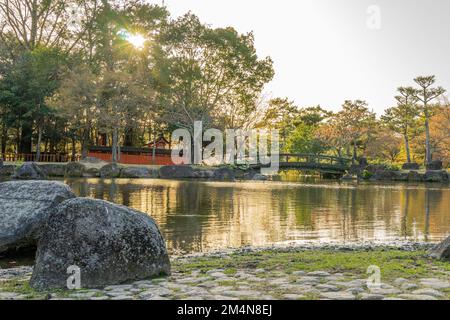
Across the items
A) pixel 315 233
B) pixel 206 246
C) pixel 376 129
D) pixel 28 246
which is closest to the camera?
pixel 28 246

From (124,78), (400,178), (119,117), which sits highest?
(124,78)

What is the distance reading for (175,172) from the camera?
1453 inches

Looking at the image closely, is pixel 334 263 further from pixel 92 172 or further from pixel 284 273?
pixel 92 172

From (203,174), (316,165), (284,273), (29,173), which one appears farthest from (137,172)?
(284,273)

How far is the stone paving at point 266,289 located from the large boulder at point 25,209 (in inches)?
142

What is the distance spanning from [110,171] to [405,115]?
34.8 m

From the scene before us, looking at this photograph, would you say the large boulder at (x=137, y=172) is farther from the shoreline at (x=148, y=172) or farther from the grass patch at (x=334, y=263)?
the grass patch at (x=334, y=263)

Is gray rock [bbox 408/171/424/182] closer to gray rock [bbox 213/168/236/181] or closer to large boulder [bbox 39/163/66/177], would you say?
gray rock [bbox 213/168/236/181]

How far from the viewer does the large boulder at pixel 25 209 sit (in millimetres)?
8609

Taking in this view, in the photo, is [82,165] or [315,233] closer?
[315,233]

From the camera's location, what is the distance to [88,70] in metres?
40.8

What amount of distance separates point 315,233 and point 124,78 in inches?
1216

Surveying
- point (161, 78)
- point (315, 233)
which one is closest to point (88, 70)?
point (161, 78)
